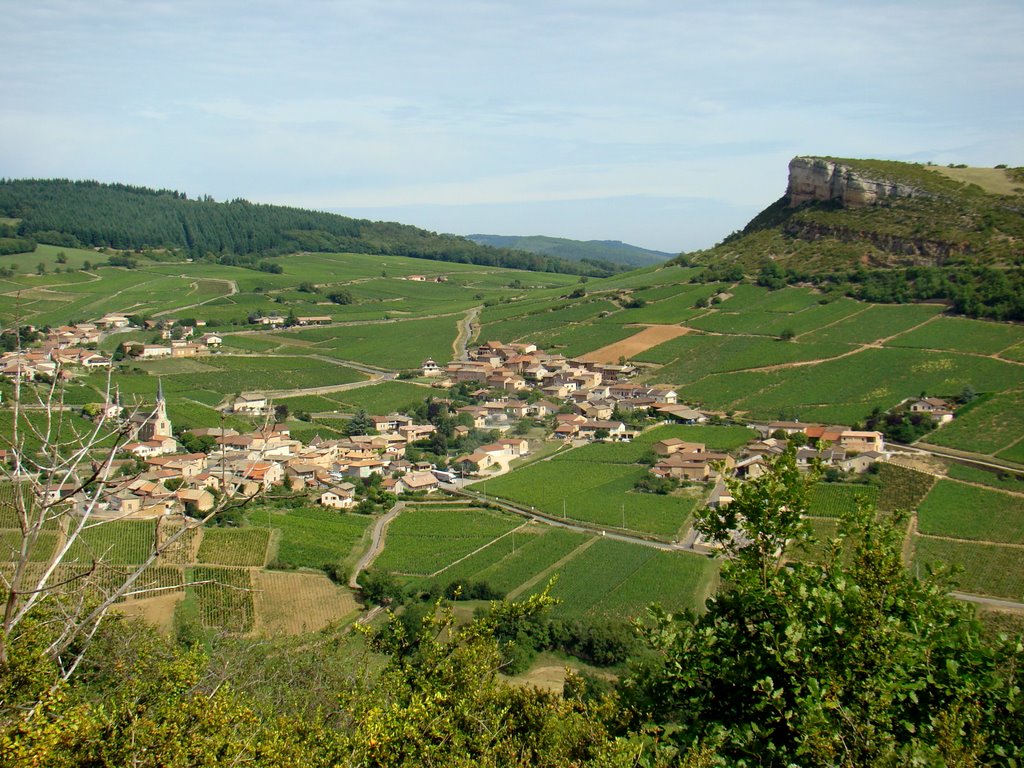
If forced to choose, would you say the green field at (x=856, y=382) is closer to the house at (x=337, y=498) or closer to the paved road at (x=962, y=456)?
the paved road at (x=962, y=456)

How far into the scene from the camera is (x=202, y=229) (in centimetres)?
11712

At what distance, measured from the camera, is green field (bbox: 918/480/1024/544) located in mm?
26594

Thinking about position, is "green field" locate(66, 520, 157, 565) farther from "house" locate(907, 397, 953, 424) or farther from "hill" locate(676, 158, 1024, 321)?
"hill" locate(676, 158, 1024, 321)

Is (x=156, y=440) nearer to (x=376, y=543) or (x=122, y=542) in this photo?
(x=122, y=542)

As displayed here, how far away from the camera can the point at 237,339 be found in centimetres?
6356

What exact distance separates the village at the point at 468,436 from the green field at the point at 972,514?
13.5 ft

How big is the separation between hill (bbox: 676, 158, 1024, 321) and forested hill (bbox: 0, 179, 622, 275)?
45.2 m

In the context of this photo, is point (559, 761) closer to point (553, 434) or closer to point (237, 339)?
point (553, 434)

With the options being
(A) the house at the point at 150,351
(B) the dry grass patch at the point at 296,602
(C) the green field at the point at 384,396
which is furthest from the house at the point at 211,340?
(B) the dry grass patch at the point at 296,602

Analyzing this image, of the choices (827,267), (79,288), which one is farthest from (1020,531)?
(79,288)

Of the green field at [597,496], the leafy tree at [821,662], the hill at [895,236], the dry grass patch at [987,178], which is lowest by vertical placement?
the green field at [597,496]

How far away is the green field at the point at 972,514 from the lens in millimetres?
26594

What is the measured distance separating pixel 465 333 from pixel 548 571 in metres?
41.7

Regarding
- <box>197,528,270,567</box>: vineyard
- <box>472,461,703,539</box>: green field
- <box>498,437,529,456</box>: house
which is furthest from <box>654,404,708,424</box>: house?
<box>197,528,270,567</box>: vineyard
